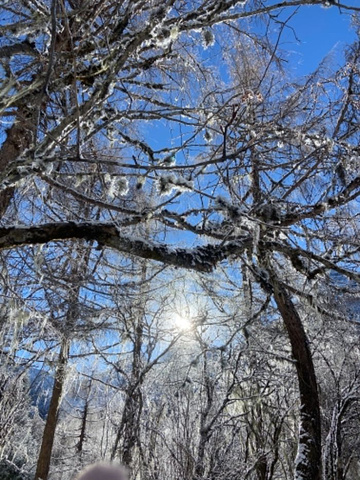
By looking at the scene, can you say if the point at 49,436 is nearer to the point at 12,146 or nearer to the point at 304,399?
the point at 304,399

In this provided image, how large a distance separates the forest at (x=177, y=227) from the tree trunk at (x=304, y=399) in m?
0.01

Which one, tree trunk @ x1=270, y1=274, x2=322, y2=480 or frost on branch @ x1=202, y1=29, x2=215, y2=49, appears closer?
frost on branch @ x1=202, y1=29, x2=215, y2=49

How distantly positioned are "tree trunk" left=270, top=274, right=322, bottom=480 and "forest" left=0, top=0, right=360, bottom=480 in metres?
0.01

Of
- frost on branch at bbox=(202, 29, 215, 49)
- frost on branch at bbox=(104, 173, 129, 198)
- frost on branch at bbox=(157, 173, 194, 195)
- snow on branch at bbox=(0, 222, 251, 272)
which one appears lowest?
snow on branch at bbox=(0, 222, 251, 272)

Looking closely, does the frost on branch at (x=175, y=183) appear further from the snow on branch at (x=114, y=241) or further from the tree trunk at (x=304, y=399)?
the tree trunk at (x=304, y=399)

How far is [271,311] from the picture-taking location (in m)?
4.63

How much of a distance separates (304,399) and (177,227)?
2.44 m

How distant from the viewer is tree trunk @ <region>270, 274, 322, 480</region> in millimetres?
3361

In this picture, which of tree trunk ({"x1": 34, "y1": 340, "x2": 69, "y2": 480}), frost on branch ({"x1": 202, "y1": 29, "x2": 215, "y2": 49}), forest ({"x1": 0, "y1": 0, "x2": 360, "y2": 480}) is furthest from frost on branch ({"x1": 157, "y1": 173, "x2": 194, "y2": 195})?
tree trunk ({"x1": 34, "y1": 340, "x2": 69, "y2": 480})

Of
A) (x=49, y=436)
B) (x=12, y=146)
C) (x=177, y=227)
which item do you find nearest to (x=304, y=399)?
(x=177, y=227)

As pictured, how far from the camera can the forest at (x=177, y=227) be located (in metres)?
2.12

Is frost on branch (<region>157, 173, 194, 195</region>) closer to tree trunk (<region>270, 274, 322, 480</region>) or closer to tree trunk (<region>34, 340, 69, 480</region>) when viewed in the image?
tree trunk (<region>270, 274, 322, 480</region>)

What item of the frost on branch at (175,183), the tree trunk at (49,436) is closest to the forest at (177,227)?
the frost on branch at (175,183)

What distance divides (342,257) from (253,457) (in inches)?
122
